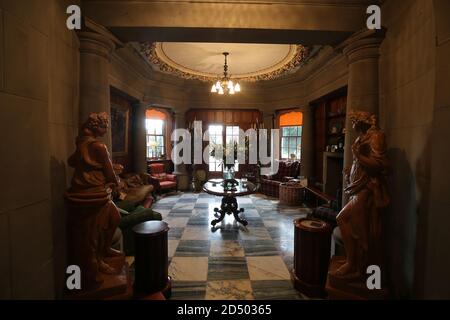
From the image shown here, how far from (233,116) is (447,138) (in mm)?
6641

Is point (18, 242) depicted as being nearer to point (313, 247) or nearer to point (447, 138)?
point (313, 247)

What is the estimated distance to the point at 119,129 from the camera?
5.32 metres

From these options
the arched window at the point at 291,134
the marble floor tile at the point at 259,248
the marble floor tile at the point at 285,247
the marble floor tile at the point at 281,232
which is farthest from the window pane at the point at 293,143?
the marble floor tile at the point at 259,248

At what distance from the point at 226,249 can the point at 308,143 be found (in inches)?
158

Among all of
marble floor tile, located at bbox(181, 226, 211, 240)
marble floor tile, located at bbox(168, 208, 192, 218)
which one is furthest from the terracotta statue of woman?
marble floor tile, located at bbox(168, 208, 192, 218)

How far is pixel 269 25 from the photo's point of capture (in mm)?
2250

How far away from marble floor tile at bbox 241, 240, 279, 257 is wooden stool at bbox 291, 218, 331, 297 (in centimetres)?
91

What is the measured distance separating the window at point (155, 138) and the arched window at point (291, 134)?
167 inches

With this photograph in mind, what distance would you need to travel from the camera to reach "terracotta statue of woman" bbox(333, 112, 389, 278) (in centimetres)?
168

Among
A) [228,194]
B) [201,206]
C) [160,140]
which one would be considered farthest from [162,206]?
[160,140]

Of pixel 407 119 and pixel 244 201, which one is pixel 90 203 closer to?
pixel 407 119

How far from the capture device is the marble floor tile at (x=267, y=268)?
2.65 meters

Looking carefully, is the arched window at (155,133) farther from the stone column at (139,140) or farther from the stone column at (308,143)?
the stone column at (308,143)

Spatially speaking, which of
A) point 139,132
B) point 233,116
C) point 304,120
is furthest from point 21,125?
point 233,116
